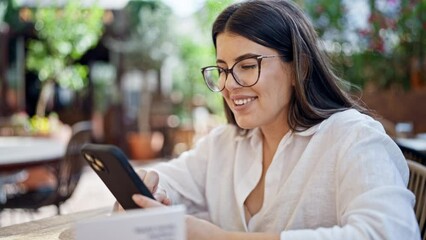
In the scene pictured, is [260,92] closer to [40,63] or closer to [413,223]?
[413,223]

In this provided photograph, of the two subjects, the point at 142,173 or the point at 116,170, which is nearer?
the point at 116,170

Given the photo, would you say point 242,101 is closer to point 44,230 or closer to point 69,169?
point 44,230

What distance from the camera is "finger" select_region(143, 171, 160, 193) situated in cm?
140

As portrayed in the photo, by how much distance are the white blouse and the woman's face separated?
0.29ft

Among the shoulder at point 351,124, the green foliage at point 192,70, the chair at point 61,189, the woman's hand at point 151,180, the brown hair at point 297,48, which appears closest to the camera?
the shoulder at point 351,124

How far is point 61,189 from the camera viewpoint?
11.6 ft

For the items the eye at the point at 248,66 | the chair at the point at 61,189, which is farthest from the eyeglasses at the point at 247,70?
the chair at the point at 61,189

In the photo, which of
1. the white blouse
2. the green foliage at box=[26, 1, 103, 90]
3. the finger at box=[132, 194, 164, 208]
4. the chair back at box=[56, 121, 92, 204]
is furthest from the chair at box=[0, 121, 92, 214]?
the green foliage at box=[26, 1, 103, 90]

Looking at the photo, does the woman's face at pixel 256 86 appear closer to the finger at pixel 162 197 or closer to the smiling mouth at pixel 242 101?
the smiling mouth at pixel 242 101

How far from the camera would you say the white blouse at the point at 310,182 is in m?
1.00

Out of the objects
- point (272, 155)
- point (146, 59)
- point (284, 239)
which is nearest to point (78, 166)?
point (272, 155)

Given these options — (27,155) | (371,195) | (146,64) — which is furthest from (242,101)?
(146,64)

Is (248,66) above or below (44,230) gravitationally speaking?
above

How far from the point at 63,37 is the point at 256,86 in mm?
7091
